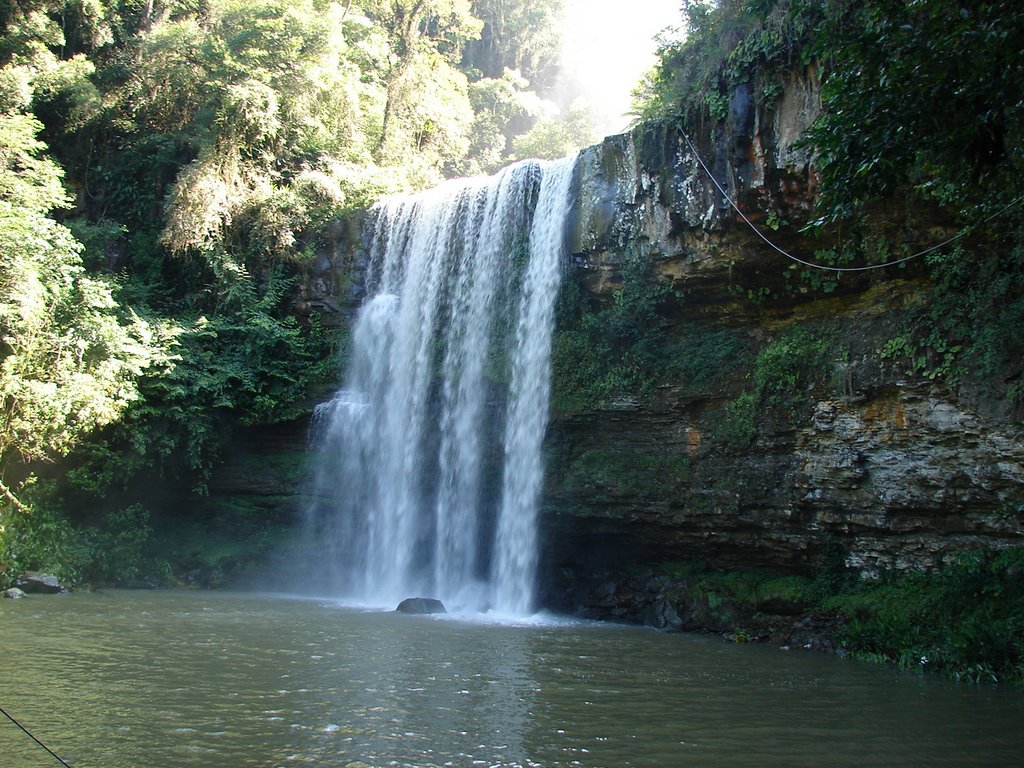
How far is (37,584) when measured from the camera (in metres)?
14.0

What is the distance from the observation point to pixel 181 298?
1956 cm

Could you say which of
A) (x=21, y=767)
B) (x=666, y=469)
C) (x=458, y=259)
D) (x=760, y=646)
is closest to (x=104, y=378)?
(x=458, y=259)

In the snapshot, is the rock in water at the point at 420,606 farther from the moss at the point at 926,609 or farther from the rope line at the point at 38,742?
the rope line at the point at 38,742

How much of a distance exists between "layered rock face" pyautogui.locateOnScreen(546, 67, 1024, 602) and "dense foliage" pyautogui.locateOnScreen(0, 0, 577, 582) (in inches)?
298

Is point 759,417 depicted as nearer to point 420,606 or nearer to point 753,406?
point 753,406

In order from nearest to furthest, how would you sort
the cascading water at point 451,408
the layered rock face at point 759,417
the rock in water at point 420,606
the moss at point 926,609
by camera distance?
the moss at point 926,609 → the layered rock face at point 759,417 → the rock in water at point 420,606 → the cascading water at point 451,408

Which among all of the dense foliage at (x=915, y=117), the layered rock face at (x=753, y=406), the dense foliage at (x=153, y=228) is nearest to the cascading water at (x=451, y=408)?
the layered rock face at (x=753, y=406)

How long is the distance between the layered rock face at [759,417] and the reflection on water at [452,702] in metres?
2.51

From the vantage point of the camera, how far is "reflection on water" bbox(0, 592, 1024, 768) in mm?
5297

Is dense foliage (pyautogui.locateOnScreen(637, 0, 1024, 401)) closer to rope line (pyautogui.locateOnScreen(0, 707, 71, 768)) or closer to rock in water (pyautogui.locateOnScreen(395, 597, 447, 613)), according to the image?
rope line (pyautogui.locateOnScreen(0, 707, 71, 768))

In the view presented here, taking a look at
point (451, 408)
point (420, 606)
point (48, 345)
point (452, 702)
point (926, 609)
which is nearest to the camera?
point (452, 702)

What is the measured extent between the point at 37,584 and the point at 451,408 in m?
8.32

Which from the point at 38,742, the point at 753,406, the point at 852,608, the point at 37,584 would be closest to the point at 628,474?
the point at 753,406

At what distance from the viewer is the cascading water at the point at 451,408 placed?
14961 millimetres
